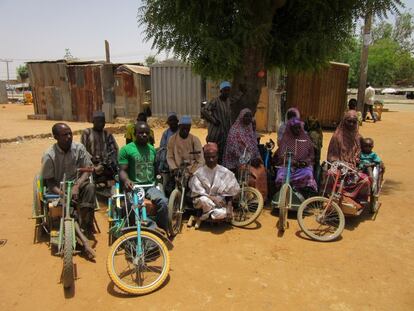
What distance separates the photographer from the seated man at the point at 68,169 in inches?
176

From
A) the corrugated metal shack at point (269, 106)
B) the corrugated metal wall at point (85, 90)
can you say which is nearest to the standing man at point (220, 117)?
the corrugated metal shack at point (269, 106)

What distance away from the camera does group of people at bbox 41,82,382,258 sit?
4.58m

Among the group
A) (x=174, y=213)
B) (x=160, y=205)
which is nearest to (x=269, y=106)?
(x=174, y=213)

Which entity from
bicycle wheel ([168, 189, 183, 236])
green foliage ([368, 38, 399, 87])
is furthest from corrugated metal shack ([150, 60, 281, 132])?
green foliage ([368, 38, 399, 87])

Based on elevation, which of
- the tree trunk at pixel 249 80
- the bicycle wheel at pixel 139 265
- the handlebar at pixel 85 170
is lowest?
the bicycle wheel at pixel 139 265

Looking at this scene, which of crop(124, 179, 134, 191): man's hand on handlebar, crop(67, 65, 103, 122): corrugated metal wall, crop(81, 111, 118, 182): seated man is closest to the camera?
crop(124, 179, 134, 191): man's hand on handlebar

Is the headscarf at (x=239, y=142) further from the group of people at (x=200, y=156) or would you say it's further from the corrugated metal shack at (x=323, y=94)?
the corrugated metal shack at (x=323, y=94)

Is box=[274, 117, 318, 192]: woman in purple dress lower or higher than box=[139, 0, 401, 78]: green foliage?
lower

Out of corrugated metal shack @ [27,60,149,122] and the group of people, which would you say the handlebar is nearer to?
the group of people

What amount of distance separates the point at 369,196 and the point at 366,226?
51 centimetres

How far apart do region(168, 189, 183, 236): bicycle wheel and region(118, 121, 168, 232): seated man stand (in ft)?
0.26

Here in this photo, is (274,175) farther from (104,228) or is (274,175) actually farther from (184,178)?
(104,228)

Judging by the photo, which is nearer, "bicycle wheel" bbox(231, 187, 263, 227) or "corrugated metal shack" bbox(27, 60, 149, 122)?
"bicycle wheel" bbox(231, 187, 263, 227)

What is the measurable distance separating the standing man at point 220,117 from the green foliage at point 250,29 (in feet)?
1.62
